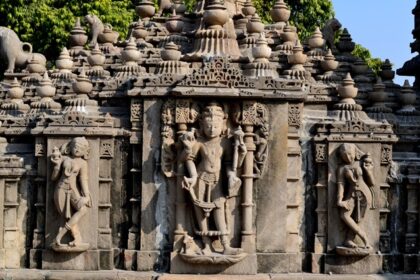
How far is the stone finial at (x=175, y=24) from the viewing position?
1945 cm

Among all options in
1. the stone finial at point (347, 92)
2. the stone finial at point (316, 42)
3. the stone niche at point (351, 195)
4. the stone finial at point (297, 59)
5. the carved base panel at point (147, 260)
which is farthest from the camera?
the stone finial at point (316, 42)

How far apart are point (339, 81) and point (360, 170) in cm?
297

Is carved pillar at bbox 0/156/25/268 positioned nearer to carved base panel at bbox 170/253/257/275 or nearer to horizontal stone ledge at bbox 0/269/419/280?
horizontal stone ledge at bbox 0/269/419/280

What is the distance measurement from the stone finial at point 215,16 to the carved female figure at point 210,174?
7.33ft

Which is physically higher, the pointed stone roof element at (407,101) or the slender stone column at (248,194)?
the pointed stone roof element at (407,101)

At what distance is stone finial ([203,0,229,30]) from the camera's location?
16.7 m

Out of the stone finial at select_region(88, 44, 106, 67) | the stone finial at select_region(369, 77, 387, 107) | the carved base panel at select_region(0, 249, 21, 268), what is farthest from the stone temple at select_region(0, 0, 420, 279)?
the stone finial at select_region(88, 44, 106, 67)

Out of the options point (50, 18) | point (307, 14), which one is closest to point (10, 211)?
point (50, 18)

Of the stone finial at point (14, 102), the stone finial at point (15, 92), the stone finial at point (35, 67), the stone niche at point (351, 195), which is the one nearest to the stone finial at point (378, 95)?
the stone niche at point (351, 195)

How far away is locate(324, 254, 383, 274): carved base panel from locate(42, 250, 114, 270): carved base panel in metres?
3.46

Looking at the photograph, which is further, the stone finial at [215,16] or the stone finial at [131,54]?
the stone finial at [131,54]

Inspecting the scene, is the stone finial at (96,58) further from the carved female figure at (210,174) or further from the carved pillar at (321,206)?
the carved pillar at (321,206)

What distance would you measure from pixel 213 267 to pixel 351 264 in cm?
220

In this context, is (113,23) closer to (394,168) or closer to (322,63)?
(322,63)
